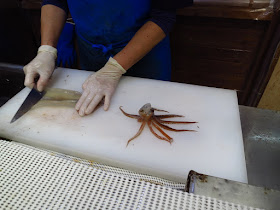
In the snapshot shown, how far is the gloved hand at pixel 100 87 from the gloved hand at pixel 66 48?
2.79 ft

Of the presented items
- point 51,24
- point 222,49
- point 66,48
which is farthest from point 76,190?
point 222,49

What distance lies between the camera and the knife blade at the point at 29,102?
136 centimetres

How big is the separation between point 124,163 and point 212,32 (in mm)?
2005

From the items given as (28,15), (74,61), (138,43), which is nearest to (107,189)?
(138,43)

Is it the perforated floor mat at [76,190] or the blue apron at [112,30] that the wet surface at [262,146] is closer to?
the perforated floor mat at [76,190]

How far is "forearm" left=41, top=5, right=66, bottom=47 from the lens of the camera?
6.03ft

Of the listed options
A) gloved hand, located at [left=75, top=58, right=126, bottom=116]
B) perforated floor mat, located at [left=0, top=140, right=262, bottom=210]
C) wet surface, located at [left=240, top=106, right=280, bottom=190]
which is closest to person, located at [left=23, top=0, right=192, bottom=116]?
→ gloved hand, located at [left=75, top=58, right=126, bottom=116]

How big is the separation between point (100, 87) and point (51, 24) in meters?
0.86

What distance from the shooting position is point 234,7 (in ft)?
7.22

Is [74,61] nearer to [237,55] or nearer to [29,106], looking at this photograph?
[29,106]

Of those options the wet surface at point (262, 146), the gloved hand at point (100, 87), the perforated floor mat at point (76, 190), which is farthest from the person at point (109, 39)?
the wet surface at point (262, 146)

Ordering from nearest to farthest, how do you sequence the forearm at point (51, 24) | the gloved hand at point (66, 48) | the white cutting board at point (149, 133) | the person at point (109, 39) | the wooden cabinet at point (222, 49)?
the white cutting board at point (149, 133), the person at point (109, 39), the forearm at point (51, 24), the gloved hand at point (66, 48), the wooden cabinet at point (222, 49)

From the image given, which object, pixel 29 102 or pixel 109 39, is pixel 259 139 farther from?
pixel 29 102

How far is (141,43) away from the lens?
1.54 metres
